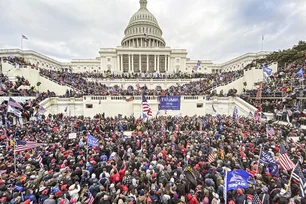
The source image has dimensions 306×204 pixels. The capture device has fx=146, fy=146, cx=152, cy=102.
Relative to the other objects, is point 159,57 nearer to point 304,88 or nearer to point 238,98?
point 238,98

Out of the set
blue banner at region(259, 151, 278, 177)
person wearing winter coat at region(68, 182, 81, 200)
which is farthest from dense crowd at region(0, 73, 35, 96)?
blue banner at region(259, 151, 278, 177)

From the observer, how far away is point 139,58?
60.4 meters

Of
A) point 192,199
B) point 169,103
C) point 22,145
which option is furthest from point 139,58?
point 192,199

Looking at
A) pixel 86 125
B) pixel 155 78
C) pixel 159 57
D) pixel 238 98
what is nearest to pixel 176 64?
pixel 159 57

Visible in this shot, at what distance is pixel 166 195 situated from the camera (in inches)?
189

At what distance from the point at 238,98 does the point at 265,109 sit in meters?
4.06

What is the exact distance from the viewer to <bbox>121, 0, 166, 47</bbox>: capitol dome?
249ft

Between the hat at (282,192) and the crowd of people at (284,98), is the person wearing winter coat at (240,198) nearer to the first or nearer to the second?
the hat at (282,192)

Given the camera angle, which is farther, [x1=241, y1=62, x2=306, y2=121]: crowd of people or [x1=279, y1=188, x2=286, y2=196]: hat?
[x1=241, y1=62, x2=306, y2=121]: crowd of people

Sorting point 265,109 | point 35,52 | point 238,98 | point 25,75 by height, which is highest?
point 35,52

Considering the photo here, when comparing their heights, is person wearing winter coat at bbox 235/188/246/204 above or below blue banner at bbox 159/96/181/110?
below

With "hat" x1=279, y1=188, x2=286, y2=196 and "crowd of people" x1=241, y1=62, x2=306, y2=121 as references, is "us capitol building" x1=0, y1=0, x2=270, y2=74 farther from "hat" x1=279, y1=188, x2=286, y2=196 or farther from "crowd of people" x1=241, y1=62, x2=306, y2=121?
"hat" x1=279, y1=188, x2=286, y2=196

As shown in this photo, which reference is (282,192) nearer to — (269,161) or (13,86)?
(269,161)

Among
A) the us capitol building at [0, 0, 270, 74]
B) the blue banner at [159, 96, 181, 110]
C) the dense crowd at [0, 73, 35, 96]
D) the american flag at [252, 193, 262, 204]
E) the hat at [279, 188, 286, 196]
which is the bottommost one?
the hat at [279, 188, 286, 196]
